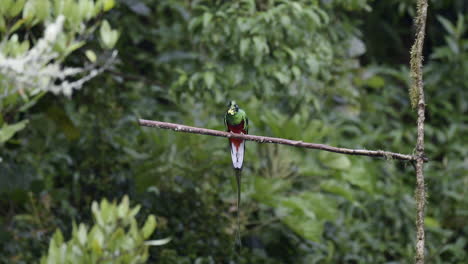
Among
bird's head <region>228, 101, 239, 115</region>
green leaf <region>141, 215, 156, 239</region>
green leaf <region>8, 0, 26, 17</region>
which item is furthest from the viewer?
green leaf <region>141, 215, 156, 239</region>

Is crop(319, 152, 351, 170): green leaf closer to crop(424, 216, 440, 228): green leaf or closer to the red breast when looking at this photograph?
crop(424, 216, 440, 228): green leaf

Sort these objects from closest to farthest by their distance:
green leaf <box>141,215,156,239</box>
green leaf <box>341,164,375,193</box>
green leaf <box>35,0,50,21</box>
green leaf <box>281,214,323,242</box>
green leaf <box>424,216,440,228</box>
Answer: green leaf <box>35,0,50,21</box>, green leaf <box>141,215,156,239</box>, green leaf <box>281,214,323,242</box>, green leaf <box>341,164,375,193</box>, green leaf <box>424,216,440,228</box>

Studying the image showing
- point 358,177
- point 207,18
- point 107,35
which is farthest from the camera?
point 358,177

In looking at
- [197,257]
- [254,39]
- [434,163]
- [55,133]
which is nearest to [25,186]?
[55,133]

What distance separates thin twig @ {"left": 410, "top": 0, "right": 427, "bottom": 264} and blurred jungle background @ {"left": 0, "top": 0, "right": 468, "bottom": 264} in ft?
5.40

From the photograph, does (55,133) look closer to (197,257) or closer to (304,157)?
(197,257)

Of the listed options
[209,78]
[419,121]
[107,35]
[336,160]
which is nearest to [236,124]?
[419,121]

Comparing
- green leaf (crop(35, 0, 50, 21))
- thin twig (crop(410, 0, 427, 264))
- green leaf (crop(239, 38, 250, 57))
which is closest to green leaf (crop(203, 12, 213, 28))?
green leaf (crop(239, 38, 250, 57))

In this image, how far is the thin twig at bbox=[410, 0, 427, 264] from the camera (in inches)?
53.4

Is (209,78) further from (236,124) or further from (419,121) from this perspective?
(419,121)

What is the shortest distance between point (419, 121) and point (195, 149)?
96.3 inches

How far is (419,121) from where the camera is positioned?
54.2 inches

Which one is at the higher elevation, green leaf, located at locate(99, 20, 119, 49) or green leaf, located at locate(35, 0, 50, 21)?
green leaf, located at locate(35, 0, 50, 21)

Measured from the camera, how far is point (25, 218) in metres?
3.81
